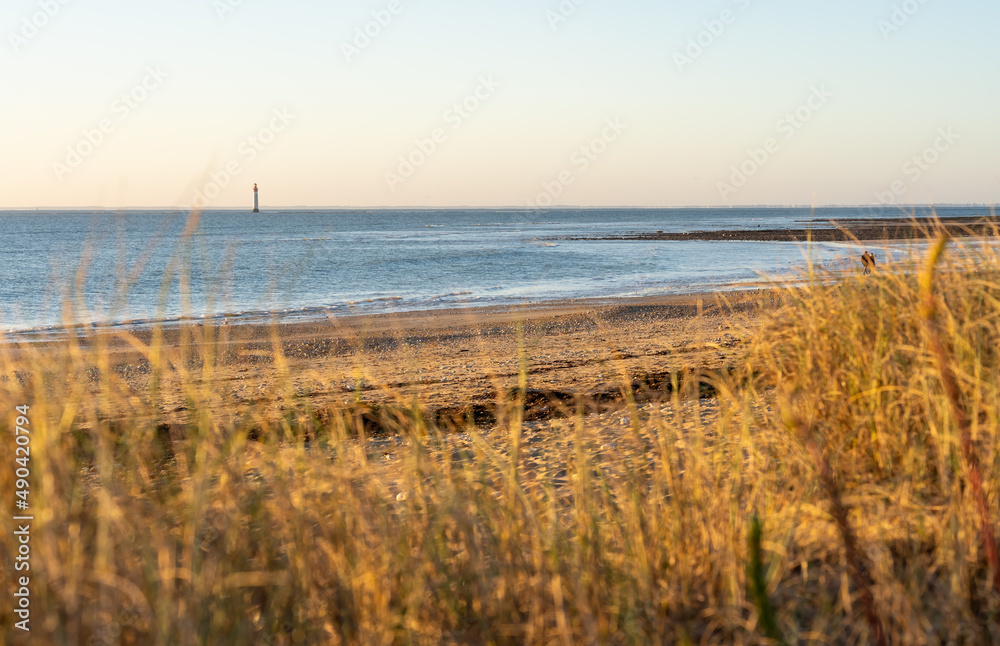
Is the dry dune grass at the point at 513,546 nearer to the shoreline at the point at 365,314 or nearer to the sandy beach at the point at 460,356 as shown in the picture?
the sandy beach at the point at 460,356

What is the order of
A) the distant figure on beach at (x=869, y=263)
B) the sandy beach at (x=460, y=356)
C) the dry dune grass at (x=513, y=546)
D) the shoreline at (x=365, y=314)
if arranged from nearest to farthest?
the dry dune grass at (x=513, y=546)
the distant figure on beach at (x=869, y=263)
the sandy beach at (x=460, y=356)
the shoreline at (x=365, y=314)

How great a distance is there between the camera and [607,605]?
8.45ft

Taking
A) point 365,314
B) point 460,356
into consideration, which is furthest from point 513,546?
point 365,314

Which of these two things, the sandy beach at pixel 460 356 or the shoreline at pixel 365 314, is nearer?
the sandy beach at pixel 460 356

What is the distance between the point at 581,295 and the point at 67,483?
2254 centimetres

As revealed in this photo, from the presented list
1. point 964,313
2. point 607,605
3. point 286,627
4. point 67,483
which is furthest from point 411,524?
point 964,313

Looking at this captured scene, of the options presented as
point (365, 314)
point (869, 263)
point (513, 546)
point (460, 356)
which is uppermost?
point (869, 263)

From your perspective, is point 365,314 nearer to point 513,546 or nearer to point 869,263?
point 869,263

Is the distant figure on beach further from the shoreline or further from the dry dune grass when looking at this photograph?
the shoreline

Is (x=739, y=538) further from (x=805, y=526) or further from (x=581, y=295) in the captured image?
(x=581, y=295)

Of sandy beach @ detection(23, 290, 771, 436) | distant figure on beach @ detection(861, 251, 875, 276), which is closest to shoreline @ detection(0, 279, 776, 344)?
sandy beach @ detection(23, 290, 771, 436)

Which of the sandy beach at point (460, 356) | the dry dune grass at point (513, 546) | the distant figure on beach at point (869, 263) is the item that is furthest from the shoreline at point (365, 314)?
the dry dune grass at point (513, 546)

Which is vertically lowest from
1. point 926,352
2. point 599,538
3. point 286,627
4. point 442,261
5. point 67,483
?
point 286,627

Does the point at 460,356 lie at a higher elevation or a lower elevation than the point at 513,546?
higher
